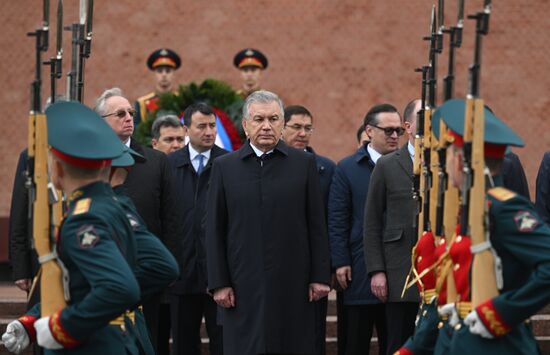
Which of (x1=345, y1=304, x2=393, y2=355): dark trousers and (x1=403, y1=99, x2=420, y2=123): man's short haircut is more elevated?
(x1=403, y1=99, x2=420, y2=123): man's short haircut

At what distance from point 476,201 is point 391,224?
354 centimetres

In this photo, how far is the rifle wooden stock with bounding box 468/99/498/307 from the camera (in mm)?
5941

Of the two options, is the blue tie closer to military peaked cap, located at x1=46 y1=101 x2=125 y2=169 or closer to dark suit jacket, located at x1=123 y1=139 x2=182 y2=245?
dark suit jacket, located at x1=123 y1=139 x2=182 y2=245

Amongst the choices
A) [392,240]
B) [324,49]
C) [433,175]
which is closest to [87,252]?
[433,175]

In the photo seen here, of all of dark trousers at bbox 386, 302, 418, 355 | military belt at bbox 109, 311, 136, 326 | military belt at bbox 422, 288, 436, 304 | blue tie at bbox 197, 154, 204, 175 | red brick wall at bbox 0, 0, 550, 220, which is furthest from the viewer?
red brick wall at bbox 0, 0, 550, 220

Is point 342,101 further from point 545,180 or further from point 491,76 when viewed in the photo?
point 545,180

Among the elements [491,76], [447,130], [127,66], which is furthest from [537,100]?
[447,130]

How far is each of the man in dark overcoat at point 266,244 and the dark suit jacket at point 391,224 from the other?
2.95ft

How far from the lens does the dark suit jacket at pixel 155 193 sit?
31.2 ft

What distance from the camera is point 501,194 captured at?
19.8 feet

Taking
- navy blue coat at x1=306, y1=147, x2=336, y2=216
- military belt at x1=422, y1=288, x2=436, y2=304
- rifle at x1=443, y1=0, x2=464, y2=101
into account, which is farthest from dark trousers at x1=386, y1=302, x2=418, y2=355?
rifle at x1=443, y1=0, x2=464, y2=101

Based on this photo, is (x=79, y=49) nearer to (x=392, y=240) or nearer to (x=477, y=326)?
(x=392, y=240)

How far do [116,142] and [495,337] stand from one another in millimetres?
1955

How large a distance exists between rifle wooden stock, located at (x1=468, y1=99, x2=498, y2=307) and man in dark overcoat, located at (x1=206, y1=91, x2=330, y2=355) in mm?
2681
